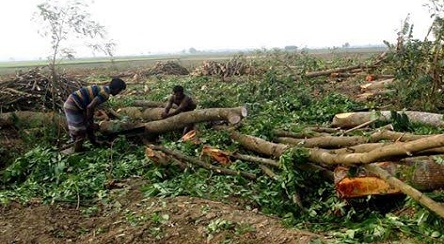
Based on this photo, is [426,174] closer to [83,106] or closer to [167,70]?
[83,106]

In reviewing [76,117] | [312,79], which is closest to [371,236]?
→ [76,117]

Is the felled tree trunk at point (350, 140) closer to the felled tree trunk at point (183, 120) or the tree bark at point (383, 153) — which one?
the tree bark at point (383, 153)

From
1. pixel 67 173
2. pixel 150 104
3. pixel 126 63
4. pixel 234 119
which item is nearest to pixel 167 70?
pixel 150 104

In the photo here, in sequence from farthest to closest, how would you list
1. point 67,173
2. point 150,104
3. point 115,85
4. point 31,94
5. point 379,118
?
point 150,104, point 31,94, point 115,85, point 379,118, point 67,173

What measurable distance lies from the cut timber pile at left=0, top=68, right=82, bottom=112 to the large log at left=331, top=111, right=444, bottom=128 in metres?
5.46

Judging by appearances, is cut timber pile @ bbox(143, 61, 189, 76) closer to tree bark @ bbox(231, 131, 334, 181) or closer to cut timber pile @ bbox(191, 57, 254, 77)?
cut timber pile @ bbox(191, 57, 254, 77)

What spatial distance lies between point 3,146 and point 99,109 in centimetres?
193

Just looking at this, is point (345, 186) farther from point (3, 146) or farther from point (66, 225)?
point (3, 146)

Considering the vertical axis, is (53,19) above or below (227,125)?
above

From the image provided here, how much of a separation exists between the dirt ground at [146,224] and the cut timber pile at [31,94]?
14.9 feet

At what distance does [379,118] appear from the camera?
699 centimetres

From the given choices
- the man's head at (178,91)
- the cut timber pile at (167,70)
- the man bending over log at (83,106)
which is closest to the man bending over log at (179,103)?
the man's head at (178,91)

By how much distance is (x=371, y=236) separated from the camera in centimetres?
379

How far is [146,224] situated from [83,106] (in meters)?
3.41
